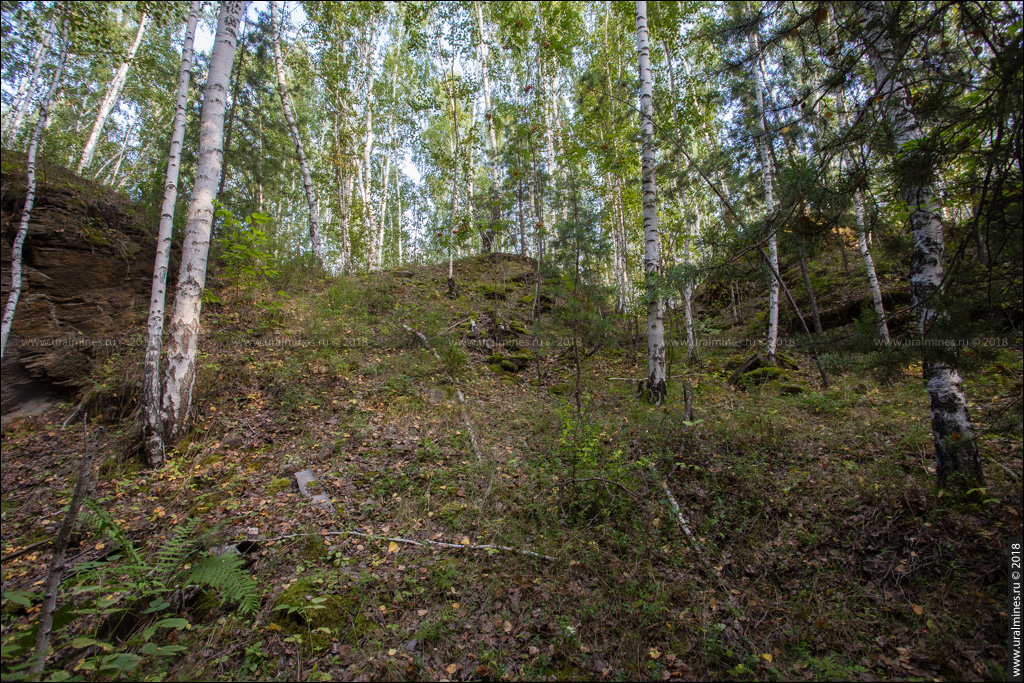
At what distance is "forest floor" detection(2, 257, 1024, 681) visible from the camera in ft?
8.93

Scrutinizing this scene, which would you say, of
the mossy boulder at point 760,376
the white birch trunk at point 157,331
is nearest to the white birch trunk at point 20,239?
the white birch trunk at point 157,331

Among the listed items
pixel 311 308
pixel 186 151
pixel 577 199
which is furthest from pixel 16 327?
pixel 577 199

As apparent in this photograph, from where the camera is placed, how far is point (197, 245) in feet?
17.7

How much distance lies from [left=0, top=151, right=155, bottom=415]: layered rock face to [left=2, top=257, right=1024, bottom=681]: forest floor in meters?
0.70

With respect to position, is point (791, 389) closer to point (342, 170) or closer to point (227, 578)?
point (227, 578)

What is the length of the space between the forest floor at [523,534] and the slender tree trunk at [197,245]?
57 centimetres

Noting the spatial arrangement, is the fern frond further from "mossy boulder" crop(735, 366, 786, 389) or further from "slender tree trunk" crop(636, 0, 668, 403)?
"mossy boulder" crop(735, 366, 786, 389)

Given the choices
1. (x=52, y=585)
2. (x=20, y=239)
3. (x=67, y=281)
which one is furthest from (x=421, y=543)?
(x=67, y=281)

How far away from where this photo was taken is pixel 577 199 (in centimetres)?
996

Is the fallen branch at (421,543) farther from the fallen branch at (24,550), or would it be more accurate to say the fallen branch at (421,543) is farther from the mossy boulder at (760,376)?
the mossy boulder at (760,376)

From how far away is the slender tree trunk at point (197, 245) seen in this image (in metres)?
5.16

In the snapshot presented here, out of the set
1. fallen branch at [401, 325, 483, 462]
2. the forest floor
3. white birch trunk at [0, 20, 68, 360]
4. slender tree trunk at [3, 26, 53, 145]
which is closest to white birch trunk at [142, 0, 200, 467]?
the forest floor

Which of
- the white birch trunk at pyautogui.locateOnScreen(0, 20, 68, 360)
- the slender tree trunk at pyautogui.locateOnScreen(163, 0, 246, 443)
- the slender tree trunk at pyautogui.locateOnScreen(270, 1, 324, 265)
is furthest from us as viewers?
the slender tree trunk at pyautogui.locateOnScreen(270, 1, 324, 265)

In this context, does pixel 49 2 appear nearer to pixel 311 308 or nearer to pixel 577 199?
pixel 311 308
